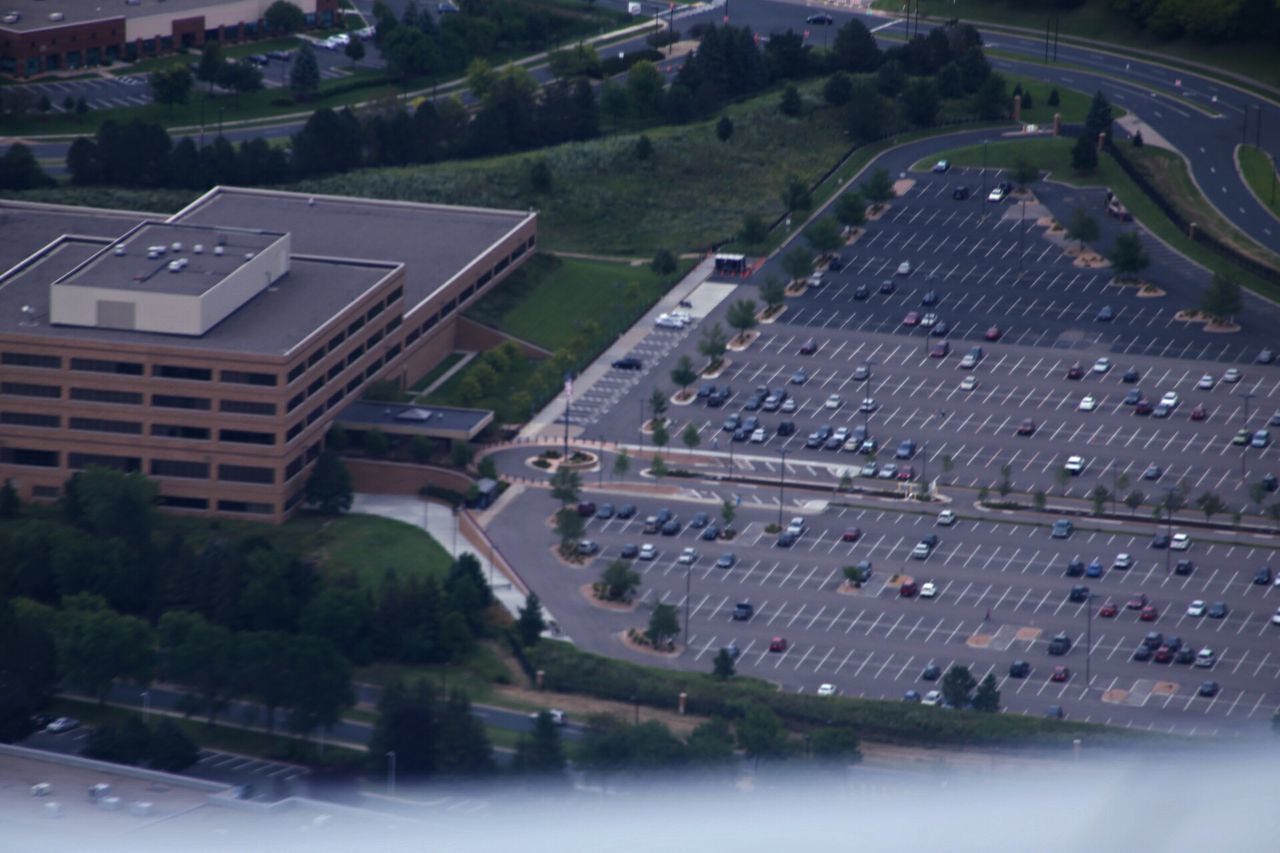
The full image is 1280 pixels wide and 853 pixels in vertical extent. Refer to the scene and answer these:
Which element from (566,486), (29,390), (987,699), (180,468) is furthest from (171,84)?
(987,699)

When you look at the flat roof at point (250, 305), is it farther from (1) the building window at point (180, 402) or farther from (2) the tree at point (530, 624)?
(2) the tree at point (530, 624)

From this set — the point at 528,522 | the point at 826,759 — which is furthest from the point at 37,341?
the point at 826,759

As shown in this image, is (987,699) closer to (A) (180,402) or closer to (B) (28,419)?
(A) (180,402)

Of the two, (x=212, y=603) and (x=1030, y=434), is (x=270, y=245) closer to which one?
(x=212, y=603)

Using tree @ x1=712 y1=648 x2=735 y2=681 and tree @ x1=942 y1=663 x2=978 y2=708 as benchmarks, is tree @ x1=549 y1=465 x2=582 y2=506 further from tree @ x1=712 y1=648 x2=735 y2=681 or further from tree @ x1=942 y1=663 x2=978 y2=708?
tree @ x1=942 y1=663 x2=978 y2=708

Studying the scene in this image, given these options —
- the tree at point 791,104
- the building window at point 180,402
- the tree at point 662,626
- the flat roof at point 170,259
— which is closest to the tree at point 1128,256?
the tree at point 791,104

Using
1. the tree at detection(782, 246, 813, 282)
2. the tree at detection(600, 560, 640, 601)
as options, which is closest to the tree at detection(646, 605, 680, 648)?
the tree at detection(600, 560, 640, 601)
